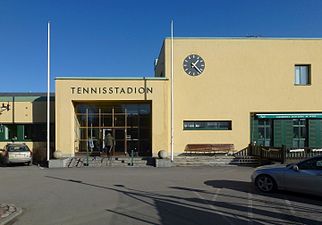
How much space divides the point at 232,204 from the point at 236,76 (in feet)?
58.6

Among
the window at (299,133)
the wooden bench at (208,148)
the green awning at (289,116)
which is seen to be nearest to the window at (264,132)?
the green awning at (289,116)

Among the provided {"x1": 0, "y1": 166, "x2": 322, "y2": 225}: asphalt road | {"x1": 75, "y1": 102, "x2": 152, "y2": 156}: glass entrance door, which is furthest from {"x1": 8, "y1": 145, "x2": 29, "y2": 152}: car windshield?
{"x1": 0, "y1": 166, "x2": 322, "y2": 225}: asphalt road

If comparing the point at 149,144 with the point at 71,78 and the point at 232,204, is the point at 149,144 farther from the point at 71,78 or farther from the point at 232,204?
the point at 232,204

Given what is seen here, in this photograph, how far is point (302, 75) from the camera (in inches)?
1098

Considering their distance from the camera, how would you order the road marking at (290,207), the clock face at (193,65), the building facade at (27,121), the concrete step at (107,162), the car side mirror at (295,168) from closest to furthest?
the road marking at (290,207) → the car side mirror at (295,168) → the concrete step at (107,162) → the clock face at (193,65) → the building facade at (27,121)

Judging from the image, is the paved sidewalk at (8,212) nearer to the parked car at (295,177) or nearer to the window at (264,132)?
the parked car at (295,177)

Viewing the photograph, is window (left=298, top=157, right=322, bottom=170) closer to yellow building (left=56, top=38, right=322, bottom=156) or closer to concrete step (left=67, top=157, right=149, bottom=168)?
concrete step (left=67, top=157, right=149, bottom=168)

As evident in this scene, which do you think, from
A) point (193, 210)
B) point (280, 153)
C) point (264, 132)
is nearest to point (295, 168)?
point (193, 210)

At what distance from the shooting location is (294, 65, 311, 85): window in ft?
91.3

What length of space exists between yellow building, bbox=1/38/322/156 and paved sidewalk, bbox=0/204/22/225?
55.3 feet

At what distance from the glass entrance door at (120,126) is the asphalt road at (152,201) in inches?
427

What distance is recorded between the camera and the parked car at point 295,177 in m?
11.2

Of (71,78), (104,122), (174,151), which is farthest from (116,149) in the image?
(71,78)

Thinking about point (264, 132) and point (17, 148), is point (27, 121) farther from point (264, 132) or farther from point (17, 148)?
point (264, 132)
